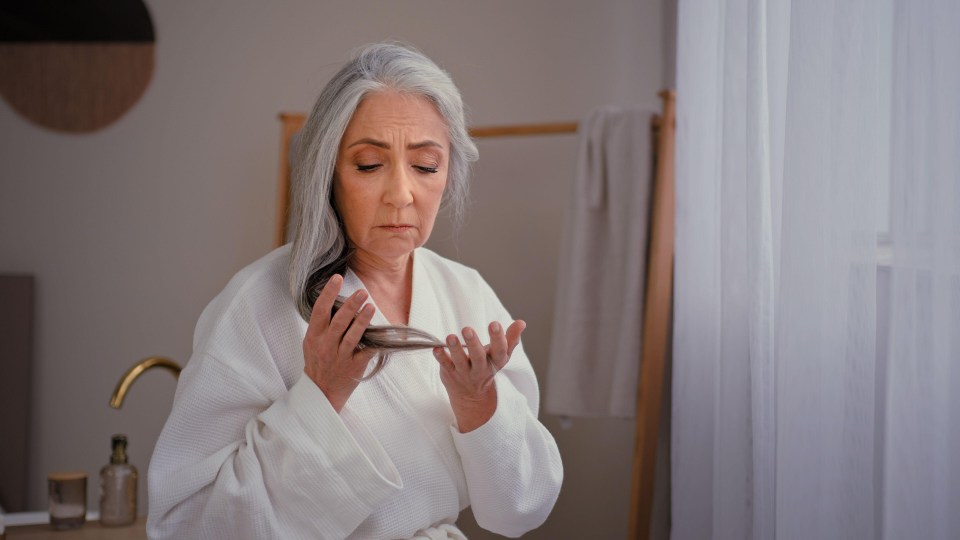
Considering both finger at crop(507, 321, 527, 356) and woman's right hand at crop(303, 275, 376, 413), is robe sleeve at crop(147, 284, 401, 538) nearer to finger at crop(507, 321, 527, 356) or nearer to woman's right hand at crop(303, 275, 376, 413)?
woman's right hand at crop(303, 275, 376, 413)

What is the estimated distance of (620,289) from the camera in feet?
6.71

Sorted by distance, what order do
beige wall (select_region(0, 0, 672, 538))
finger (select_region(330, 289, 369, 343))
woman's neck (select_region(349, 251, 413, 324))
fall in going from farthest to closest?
beige wall (select_region(0, 0, 672, 538)) < woman's neck (select_region(349, 251, 413, 324)) < finger (select_region(330, 289, 369, 343))

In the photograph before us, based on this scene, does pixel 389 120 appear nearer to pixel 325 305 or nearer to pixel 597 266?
pixel 325 305

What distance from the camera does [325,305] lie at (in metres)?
0.88

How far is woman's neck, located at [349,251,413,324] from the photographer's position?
1098 mm

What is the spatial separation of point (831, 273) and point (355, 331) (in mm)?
570

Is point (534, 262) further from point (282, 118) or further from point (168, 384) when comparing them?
A: point (168, 384)

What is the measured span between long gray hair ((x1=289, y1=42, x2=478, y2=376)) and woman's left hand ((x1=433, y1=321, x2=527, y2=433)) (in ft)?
0.11

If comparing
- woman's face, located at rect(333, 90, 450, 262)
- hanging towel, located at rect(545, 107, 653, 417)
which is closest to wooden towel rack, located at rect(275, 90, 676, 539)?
hanging towel, located at rect(545, 107, 653, 417)

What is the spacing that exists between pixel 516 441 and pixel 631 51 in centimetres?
158

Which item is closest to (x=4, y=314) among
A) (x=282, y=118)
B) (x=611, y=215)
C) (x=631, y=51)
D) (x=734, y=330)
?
(x=282, y=118)

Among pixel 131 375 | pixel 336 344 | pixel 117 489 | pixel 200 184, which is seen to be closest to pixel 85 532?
pixel 117 489

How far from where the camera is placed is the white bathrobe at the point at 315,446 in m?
0.93

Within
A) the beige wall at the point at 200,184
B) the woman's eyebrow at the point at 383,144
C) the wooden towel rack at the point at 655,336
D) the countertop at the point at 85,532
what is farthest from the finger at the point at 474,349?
the beige wall at the point at 200,184
